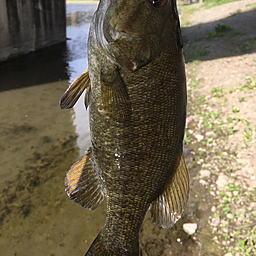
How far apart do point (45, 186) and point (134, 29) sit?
11.1 feet

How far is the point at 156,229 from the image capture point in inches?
136

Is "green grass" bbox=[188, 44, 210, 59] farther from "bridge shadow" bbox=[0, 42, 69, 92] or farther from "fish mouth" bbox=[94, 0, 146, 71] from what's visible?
"fish mouth" bbox=[94, 0, 146, 71]

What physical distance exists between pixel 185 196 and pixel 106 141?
23.8 inches

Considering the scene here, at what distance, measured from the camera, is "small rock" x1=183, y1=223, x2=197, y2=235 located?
3.35m

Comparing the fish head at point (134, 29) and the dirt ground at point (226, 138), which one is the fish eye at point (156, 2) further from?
the dirt ground at point (226, 138)

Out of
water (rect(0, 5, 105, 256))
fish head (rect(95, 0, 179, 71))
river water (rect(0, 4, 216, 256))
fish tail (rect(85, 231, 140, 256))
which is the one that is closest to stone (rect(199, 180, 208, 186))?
river water (rect(0, 4, 216, 256))

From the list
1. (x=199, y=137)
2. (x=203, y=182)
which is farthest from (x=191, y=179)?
(x=199, y=137)

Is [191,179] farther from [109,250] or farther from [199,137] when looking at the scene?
[109,250]

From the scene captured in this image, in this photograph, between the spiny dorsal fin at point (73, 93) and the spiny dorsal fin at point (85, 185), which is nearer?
the spiny dorsal fin at point (73, 93)

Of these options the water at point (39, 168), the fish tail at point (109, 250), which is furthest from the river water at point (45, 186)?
the fish tail at point (109, 250)

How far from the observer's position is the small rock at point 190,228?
132 inches

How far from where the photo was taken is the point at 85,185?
1739 millimetres

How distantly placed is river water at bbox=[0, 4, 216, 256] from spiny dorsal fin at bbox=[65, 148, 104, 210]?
1787mm

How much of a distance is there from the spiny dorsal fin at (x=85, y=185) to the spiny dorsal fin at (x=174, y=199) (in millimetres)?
427
